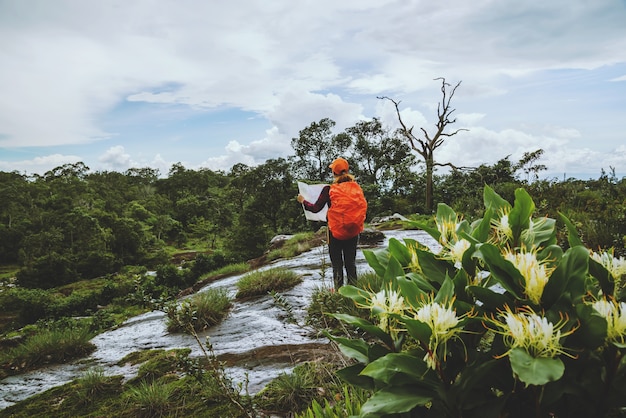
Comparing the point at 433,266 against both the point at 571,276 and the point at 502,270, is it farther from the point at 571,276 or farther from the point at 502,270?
the point at 571,276

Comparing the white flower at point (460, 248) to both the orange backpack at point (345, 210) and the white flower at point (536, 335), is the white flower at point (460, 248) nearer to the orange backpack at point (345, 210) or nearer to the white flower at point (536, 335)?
the white flower at point (536, 335)

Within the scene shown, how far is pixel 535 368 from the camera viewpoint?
0.82 meters

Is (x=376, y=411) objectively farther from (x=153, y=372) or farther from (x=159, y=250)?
(x=159, y=250)

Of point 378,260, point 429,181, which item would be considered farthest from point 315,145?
point 378,260

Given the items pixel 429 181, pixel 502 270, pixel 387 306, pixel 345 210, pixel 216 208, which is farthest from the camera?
pixel 216 208

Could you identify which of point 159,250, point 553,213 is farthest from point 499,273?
point 159,250

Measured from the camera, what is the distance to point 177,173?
44.1m

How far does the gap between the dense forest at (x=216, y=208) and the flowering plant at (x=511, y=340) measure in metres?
10.1

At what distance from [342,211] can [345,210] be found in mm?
41

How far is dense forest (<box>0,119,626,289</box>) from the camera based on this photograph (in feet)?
60.1

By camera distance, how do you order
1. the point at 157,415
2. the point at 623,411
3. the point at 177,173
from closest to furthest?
the point at 623,411 → the point at 157,415 → the point at 177,173

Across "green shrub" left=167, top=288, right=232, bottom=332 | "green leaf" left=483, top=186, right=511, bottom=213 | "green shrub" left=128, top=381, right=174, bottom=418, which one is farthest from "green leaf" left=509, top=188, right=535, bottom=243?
"green shrub" left=167, top=288, right=232, bottom=332

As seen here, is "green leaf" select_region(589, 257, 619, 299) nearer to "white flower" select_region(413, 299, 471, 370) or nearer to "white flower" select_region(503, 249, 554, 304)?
"white flower" select_region(503, 249, 554, 304)

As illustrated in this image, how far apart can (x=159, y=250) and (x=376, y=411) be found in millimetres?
30354
